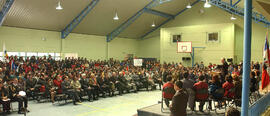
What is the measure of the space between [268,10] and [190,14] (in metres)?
20.1

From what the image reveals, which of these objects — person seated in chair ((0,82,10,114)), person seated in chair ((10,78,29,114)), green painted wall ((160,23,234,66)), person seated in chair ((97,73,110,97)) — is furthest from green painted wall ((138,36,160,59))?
person seated in chair ((0,82,10,114))

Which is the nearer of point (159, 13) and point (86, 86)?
point (86, 86)

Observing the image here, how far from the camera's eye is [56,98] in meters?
9.53

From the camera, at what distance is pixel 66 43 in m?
21.3

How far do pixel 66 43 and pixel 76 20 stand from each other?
128 inches

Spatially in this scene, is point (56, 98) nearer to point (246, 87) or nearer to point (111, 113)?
point (111, 113)

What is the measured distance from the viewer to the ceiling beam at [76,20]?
17864 mm

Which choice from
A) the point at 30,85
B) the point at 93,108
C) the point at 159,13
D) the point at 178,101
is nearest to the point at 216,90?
the point at 178,101

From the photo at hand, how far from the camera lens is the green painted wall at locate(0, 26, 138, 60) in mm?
17513

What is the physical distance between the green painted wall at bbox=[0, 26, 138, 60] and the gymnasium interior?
3.4 inches

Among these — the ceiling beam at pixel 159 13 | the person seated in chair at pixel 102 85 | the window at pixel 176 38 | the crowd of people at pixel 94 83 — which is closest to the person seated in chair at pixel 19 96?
the crowd of people at pixel 94 83

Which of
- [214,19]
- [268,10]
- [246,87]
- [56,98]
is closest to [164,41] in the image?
[214,19]

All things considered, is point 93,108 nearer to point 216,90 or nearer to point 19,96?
point 19,96

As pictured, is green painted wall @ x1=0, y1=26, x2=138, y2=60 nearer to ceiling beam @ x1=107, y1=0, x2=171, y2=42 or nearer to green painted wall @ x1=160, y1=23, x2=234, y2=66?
ceiling beam @ x1=107, y1=0, x2=171, y2=42
